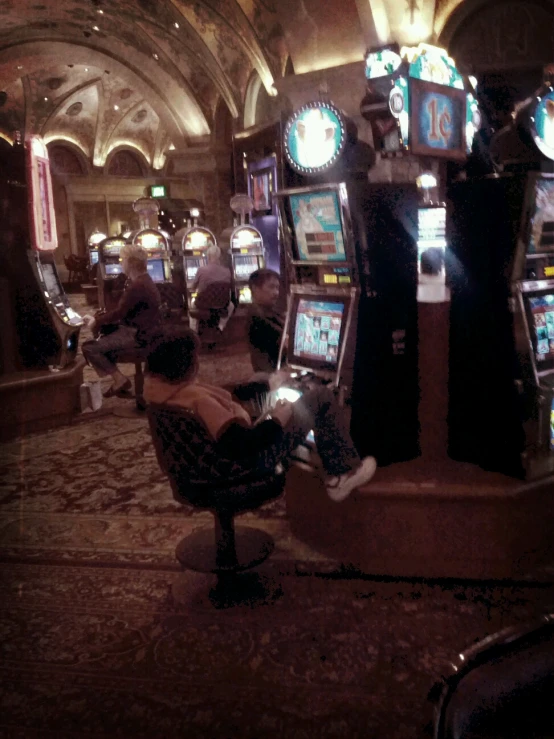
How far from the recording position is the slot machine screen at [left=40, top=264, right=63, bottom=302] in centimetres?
567

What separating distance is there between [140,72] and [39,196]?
38.1ft

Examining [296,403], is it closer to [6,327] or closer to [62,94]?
[6,327]

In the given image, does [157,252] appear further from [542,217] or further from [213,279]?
[542,217]

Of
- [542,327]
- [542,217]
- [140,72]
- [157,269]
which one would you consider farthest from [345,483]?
[140,72]

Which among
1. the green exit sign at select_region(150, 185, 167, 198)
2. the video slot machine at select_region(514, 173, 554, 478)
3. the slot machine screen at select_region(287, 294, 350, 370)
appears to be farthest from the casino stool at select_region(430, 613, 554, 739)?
the green exit sign at select_region(150, 185, 167, 198)

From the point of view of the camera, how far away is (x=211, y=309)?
29.4ft

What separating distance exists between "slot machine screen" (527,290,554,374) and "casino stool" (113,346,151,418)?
11.3 ft

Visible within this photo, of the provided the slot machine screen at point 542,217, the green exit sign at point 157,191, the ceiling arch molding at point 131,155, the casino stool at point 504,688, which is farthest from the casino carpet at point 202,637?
the ceiling arch molding at point 131,155

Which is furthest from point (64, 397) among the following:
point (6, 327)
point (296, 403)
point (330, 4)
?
point (330, 4)

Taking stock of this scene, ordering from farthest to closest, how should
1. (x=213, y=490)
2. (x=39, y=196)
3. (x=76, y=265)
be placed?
(x=76, y=265), (x=39, y=196), (x=213, y=490)

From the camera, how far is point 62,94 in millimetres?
19359

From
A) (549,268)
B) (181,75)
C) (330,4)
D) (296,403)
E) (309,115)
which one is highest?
(181,75)

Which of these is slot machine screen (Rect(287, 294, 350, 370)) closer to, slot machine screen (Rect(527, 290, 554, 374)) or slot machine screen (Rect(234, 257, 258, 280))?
slot machine screen (Rect(527, 290, 554, 374))

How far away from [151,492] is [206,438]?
5.64ft
